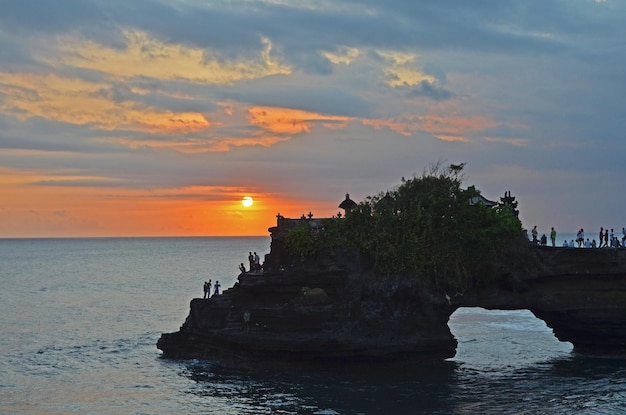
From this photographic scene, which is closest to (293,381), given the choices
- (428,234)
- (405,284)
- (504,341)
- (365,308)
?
(365,308)

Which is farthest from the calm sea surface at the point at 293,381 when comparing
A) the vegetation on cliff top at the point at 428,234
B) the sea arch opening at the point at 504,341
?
the vegetation on cliff top at the point at 428,234

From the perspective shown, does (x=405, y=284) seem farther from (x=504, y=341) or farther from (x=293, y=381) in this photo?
(x=504, y=341)

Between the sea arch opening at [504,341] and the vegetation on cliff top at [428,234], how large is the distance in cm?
586

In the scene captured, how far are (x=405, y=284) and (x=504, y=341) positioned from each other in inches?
539

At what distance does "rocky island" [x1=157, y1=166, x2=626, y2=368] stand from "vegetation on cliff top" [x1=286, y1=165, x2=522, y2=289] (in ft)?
0.20

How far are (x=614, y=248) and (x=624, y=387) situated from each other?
29.7ft

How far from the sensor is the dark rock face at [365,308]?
39.5 meters

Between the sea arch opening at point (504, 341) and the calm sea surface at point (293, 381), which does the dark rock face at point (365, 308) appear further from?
the sea arch opening at point (504, 341)

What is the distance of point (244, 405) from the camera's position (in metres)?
33.0

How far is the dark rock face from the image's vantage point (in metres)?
39.5

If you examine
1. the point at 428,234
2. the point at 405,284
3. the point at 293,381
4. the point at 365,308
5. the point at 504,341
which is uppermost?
the point at 428,234

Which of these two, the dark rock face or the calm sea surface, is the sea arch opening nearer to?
the calm sea surface

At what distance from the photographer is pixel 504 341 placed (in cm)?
5056

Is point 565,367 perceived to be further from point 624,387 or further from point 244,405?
point 244,405
